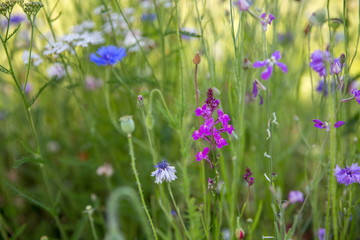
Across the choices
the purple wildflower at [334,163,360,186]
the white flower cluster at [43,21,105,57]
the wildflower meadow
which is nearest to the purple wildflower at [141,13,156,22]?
the wildflower meadow

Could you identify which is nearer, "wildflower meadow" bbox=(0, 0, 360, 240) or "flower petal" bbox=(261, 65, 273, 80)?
"flower petal" bbox=(261, 65, 273, 80)

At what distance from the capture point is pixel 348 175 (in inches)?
40.1

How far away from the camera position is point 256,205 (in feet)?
5.15

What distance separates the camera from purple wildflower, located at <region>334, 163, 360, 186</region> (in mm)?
1009

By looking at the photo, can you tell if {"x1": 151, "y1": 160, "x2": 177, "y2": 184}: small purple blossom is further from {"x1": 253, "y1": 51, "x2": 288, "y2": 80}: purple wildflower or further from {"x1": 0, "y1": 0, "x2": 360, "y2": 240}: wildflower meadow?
{"x1": 253, "y1": 51, "x2": 288, "y2": 80}: purple wildflower

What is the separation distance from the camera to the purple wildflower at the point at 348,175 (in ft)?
3.31

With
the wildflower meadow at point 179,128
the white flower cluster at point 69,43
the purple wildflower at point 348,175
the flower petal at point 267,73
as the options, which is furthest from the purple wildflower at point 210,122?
A: the white flower cluster at point 69,43

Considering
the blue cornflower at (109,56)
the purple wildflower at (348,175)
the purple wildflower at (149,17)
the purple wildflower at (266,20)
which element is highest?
the purple wildflower at (149,17)

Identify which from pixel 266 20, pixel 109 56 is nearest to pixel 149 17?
pixel 109 56

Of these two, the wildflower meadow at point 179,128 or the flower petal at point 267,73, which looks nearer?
the flower petal at point 267,73

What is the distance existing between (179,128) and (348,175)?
0.45m

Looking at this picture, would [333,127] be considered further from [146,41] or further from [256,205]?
[146,41]

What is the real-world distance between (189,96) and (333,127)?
2.81ft

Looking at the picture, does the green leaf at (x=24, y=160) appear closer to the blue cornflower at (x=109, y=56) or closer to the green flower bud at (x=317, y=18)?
the blue cornflower at (x=109, y=56)
